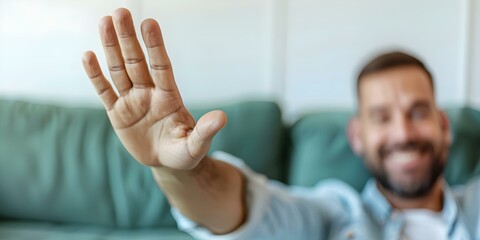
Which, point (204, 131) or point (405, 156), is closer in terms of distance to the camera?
point (204, 131)

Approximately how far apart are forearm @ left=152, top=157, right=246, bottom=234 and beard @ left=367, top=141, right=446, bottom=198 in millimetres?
390

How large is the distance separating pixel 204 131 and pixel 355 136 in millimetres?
735

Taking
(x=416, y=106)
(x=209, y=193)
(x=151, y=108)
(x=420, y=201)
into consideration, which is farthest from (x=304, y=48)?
(x=151, y=108)

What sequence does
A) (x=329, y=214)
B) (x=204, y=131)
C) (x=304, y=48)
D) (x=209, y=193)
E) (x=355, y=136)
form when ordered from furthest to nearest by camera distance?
(x=304, y=48) → (x=355, y=136) → (x=329, y=214) → (x=209, y=193) → (x=204, y=131)

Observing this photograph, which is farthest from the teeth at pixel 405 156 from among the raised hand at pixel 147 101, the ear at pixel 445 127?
the raised hand at pixel 147 101

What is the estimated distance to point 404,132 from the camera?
1135 millimetres

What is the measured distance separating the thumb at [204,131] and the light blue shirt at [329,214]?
25cm

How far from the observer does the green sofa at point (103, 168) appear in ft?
4.33

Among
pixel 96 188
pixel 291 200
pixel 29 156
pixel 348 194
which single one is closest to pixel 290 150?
pixel 348 194

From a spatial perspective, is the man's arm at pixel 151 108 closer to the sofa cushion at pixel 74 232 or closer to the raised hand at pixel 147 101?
the raised hand at pixel 147 101

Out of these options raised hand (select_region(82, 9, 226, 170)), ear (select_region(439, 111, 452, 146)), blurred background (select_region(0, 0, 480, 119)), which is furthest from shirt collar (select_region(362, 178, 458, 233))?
raised hand (select_region(82, 9, 226, 170))

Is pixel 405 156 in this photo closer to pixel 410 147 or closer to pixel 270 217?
pixel 410 147

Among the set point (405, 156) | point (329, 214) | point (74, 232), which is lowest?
point (74, 232)

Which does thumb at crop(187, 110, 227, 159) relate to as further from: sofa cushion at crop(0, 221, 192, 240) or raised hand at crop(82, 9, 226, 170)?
sofa cushion at crop(0, 221, 192, 240)
